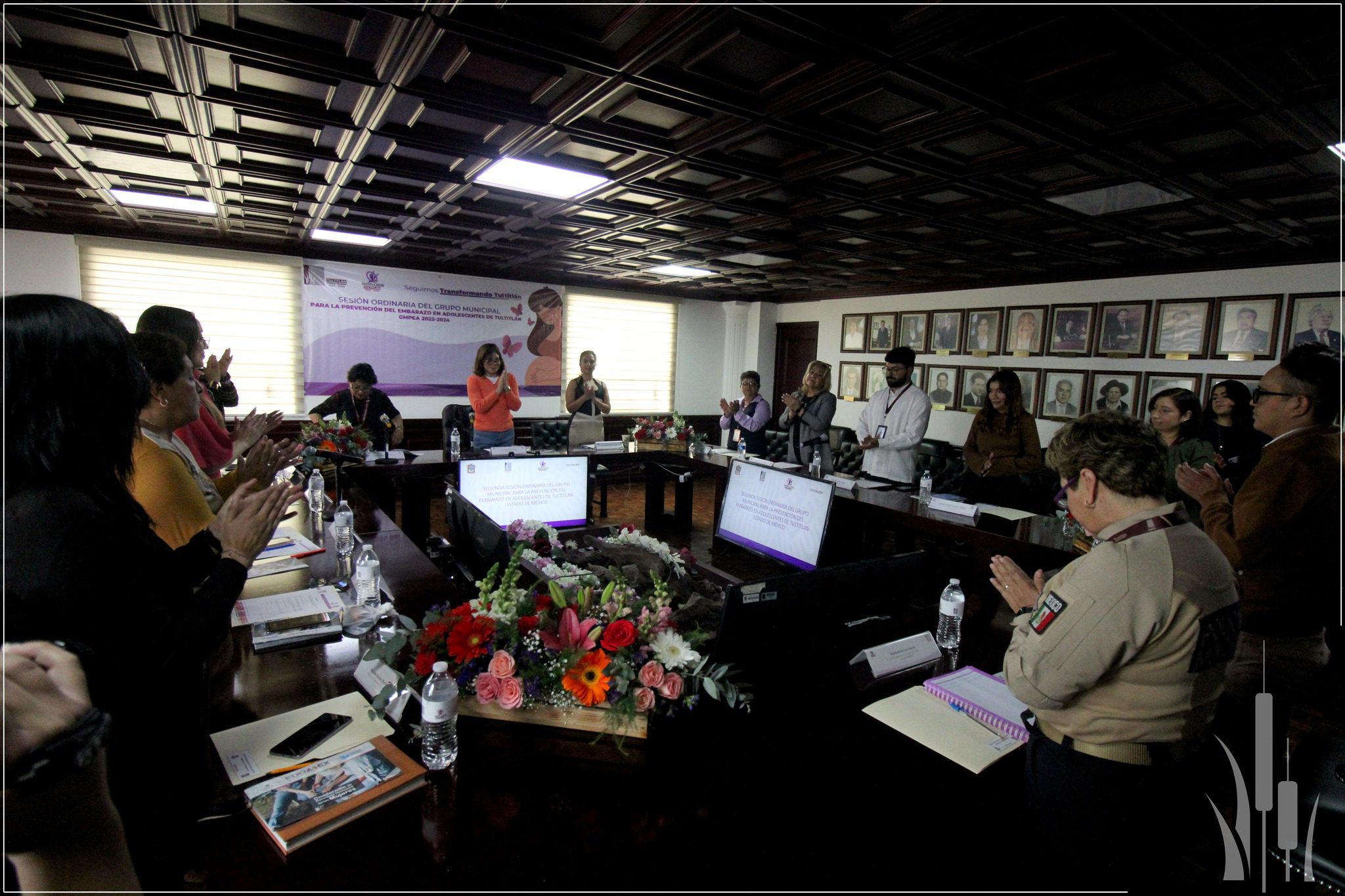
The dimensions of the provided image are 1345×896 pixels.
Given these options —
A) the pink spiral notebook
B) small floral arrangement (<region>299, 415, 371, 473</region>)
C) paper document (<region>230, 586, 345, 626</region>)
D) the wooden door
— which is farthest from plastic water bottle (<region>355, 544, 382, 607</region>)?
the wooden door

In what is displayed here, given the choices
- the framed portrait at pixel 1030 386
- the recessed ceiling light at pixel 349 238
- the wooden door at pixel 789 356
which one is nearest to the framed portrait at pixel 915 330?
the framed portrait at pixel 1030 386

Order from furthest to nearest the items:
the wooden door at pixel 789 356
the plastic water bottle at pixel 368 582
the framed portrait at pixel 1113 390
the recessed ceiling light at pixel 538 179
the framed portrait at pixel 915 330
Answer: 1. the wooden door at pixel 789 356
2. the framed portrait at pixel 915 330
3. the framed portrait at pixel 1113 390
4. the recessed ceiling light at pixel 538 179
5. the plastic water bottle at pixel 368 582

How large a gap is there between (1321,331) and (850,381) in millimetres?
4728

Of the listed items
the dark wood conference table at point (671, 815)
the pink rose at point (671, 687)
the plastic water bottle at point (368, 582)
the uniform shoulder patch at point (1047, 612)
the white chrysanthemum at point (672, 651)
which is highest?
the uniform shoulder patch at point (1047, 612)

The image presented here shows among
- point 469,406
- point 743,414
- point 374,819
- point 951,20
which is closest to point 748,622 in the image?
point 374,819

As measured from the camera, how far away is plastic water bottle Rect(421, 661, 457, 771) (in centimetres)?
118

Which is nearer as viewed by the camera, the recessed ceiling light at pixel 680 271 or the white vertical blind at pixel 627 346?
the recessed ceiling light at pixel 680 271

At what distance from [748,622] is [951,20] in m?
1.97

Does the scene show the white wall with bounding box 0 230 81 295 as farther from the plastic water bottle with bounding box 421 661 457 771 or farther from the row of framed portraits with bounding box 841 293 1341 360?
the row of framed portraits with bounding box 841 293 1341 360

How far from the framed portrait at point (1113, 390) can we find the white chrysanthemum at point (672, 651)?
6.09 m

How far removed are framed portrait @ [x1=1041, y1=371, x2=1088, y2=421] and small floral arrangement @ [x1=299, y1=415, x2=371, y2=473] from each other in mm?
6637

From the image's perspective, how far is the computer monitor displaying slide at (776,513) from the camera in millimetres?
2582

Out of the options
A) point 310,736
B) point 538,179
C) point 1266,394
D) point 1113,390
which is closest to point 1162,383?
point 1113,390

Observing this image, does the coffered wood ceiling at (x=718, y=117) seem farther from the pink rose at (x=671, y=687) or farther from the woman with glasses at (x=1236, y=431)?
the pink rose at (x=671, y=687)
